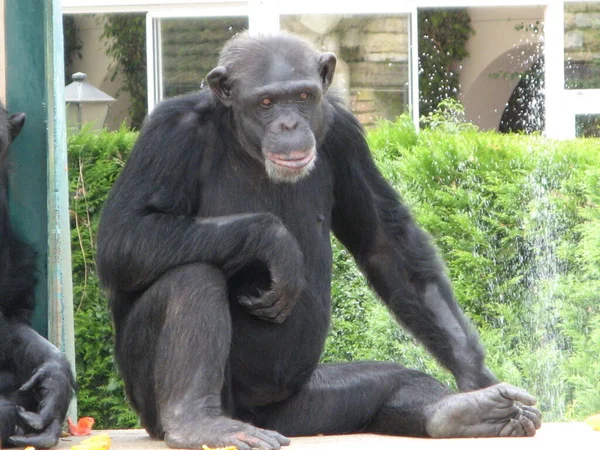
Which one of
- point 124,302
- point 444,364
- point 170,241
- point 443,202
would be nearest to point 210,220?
point 170,241

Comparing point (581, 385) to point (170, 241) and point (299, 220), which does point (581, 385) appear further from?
point (170, 241)

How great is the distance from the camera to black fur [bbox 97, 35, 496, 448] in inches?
194

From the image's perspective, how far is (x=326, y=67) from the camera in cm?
552

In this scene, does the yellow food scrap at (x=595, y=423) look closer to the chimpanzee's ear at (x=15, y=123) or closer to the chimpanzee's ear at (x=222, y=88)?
the chimpanzee's ear at (x=222, y=88)

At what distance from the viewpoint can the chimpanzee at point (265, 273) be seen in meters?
4.93

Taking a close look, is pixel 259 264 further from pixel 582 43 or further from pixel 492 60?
pixel 492 60

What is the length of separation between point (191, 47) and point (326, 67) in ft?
26.6

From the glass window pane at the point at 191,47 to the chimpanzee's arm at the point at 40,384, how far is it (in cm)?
815

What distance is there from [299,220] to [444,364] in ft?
3.23

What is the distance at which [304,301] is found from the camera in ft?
17.5

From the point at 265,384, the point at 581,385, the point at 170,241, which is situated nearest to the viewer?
the point at 170,241

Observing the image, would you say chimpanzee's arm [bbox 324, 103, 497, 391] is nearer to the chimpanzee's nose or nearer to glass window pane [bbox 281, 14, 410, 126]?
the chimpanzee's nose

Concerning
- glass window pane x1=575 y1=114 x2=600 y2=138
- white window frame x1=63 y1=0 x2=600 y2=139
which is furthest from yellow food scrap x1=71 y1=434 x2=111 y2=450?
glass window pane x1=575 y1=114 x2=600 y2=138

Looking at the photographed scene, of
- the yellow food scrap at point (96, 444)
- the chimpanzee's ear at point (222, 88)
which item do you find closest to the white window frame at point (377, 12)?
the chimpanzee's ear at point (222, 88)
